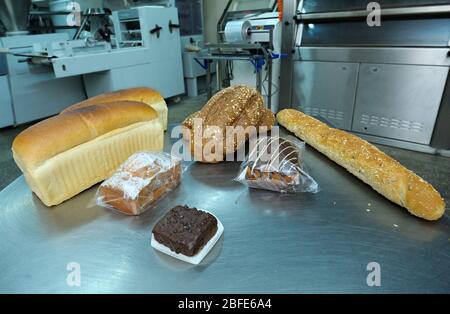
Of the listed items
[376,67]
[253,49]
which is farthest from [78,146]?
[376,67]

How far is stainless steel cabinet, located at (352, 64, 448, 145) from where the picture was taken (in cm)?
220

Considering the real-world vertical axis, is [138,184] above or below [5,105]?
above

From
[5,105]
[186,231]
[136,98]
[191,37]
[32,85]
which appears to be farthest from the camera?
[191,37]

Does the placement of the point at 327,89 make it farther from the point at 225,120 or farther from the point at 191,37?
the point at 191,37

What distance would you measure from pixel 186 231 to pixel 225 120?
1.42 feet

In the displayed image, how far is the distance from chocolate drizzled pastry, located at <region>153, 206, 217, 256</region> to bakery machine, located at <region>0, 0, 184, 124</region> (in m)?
2.38

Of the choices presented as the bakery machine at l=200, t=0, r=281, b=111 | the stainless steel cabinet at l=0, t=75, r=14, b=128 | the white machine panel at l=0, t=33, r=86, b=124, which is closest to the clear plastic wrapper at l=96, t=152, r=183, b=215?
the bakery machine at l=200, t=0, r=281, b=111

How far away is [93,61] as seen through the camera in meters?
2.64

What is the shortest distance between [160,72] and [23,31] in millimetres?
1560

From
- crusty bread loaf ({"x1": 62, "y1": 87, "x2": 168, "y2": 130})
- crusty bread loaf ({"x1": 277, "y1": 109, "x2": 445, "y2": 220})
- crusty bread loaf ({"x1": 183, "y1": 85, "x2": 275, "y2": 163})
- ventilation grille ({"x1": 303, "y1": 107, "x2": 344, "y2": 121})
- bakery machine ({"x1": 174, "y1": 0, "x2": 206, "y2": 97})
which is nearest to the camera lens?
crusty bread loaf ({"x1": 277, "y1": 109, "x2": 445, "y2": 220})

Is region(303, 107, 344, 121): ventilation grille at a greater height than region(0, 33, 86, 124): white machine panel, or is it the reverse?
region(0, 33, 86, 124): white machine panel

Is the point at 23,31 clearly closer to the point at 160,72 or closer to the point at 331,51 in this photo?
the point at 160,72

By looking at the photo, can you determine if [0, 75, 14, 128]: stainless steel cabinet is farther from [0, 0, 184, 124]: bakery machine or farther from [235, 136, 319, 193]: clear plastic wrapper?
[235, 136, 319, 193]: clear plastic wrapper

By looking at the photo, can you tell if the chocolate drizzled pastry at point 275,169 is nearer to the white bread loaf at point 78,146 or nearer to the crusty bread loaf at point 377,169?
the crusty bread loaf at point 377,169
